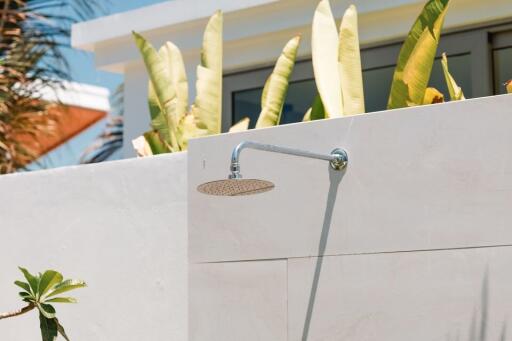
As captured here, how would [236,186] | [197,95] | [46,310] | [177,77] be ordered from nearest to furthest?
[236,186]
[46,310]
[197,95]
[177,77]

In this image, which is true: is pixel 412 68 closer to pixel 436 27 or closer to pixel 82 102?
pixel 436 27

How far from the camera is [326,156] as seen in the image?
15.8 feet

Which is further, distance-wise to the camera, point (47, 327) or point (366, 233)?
point (47, 327)

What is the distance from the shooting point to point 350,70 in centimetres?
559

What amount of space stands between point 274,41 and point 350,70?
2245 millimetres

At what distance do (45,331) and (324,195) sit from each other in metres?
1.56

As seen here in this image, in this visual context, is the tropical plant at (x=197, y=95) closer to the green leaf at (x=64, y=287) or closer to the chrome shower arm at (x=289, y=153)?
the chrome shower arm at (x=289, y=153)

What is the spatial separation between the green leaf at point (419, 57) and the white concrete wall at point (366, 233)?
2.06ft

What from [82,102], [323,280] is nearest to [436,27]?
[323,280]

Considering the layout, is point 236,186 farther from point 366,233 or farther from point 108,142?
point 108,142

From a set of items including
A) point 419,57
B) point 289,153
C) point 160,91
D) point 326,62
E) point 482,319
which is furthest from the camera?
point 160,91

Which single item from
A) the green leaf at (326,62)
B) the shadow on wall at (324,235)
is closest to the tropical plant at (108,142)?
the green leaf at (326,62)

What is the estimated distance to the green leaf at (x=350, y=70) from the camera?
5.57m

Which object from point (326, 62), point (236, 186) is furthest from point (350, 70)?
point (236, 186)
